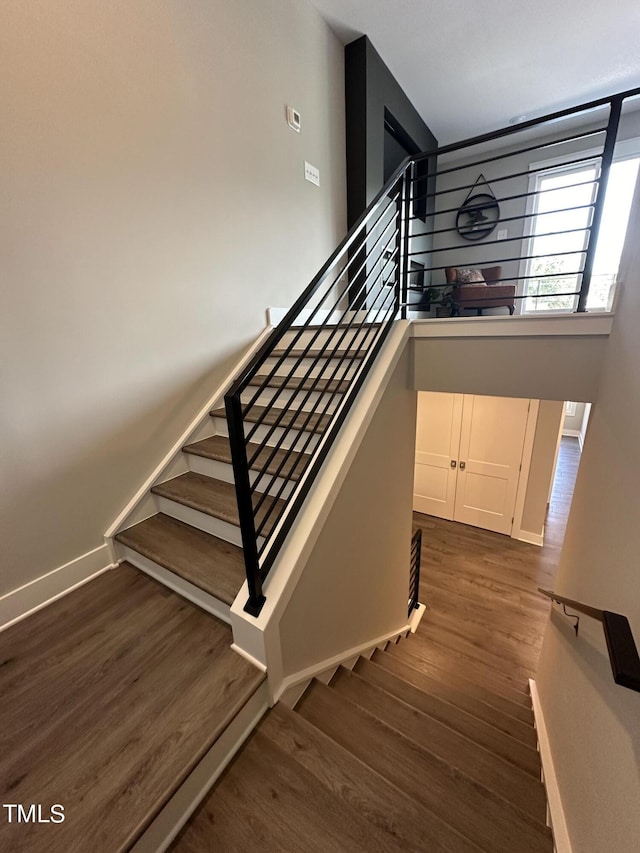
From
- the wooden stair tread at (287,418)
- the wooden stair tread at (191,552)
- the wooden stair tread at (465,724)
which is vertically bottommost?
the wooden stair tread at (465,724)

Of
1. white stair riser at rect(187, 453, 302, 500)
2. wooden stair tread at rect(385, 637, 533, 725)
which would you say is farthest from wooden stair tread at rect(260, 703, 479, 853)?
wooden stair tread at rect(385, 637, 533, 725)

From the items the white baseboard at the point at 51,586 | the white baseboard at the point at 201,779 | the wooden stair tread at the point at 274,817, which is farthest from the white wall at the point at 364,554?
the white baseboard at the point at 51,586

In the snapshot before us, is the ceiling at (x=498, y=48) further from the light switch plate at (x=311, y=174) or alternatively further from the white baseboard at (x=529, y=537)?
the white baseboard at (x=529, y=537)

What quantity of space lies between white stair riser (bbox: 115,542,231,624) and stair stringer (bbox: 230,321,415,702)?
0.60 feet

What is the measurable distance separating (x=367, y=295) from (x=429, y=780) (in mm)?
1893

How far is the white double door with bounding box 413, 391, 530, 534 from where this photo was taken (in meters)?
4.17

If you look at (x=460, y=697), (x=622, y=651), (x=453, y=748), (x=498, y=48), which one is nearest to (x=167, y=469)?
(x=453, y=748)

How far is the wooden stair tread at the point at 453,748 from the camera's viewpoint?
1303 millimetres

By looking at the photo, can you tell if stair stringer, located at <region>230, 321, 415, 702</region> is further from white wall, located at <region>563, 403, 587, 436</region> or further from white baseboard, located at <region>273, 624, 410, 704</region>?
white wall, located at <region>563, 403, 587, 436</region>

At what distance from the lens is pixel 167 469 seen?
1963mm

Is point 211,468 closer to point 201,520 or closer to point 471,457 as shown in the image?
point 201,520

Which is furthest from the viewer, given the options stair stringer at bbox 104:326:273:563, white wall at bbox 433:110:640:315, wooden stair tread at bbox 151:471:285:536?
white wall at bbox 433:110:640:315

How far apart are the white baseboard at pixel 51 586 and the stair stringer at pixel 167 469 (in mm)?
76

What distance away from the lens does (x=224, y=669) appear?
1.20m
